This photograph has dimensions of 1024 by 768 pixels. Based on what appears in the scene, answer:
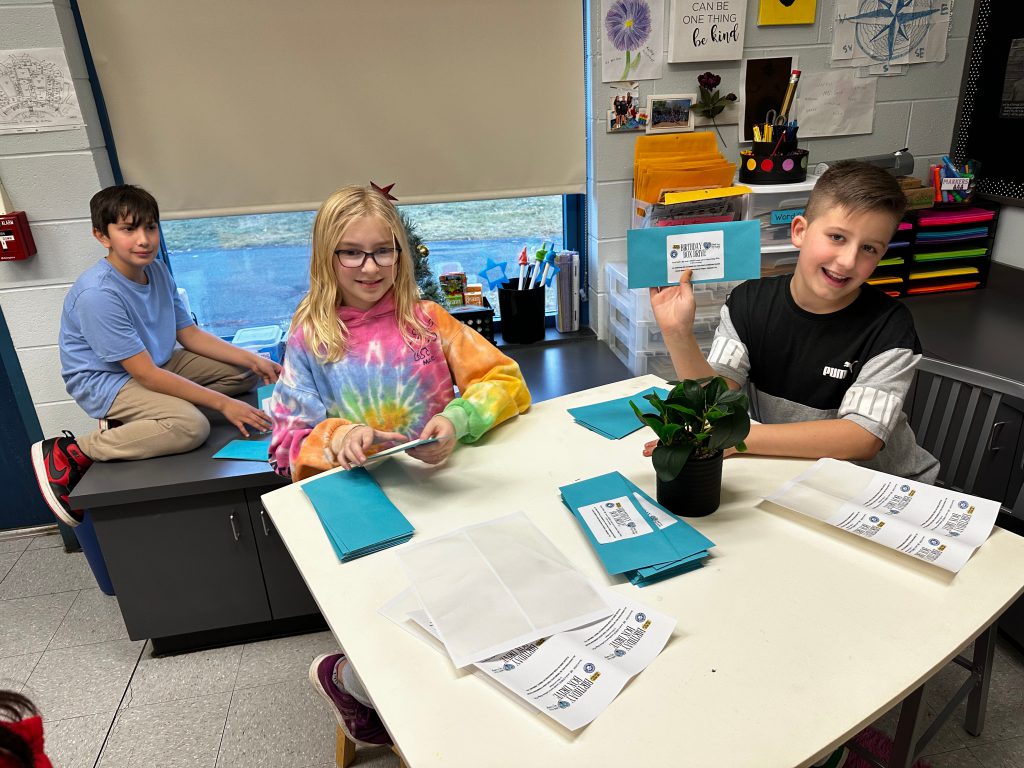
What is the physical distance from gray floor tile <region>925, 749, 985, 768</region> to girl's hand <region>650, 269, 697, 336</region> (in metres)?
1.15

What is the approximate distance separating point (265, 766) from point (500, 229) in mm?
1897

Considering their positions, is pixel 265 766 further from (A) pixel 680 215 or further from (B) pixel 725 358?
(A) pixel 680 215

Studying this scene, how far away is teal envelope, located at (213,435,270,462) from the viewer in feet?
6.33

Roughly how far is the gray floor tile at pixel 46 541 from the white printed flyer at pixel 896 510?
259 centimetres

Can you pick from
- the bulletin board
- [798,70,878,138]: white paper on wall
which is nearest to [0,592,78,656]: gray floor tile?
[798,70,878,138]: white paper on wall

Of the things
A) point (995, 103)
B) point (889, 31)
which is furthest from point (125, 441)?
point (995, 103)

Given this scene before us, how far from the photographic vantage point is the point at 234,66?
2.18m

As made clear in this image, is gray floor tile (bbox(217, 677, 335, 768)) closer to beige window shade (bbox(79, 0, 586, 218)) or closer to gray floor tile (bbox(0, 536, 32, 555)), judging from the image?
gray floor tile (bbox(0, 536, 32, 555))

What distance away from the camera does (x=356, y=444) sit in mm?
1249

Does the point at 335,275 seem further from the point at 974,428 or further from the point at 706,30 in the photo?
the point at 974,428

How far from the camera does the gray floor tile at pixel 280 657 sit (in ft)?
6.39

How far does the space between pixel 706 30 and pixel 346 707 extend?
2219mm

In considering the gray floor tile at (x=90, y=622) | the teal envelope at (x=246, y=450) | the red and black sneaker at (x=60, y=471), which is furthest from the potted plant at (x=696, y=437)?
the gray floor tile at (x=90, y=622)

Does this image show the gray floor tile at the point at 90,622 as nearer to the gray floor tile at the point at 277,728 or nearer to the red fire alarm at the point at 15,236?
the gray floor tile at the point at 277,728
